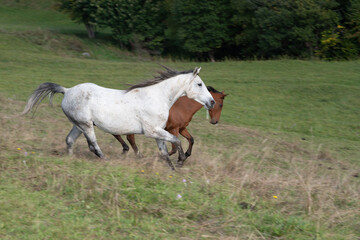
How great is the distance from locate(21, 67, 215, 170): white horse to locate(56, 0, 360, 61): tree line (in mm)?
22207

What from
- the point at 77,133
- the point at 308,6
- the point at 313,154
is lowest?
the point at 313,154

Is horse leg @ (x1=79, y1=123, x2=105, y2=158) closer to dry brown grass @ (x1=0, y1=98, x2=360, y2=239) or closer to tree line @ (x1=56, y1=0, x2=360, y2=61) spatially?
dry brown grass @ (x1=0, y1=98, x2=360, y2=239)

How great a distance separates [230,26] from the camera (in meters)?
33.3

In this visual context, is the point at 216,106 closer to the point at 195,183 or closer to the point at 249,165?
the point at 249,165

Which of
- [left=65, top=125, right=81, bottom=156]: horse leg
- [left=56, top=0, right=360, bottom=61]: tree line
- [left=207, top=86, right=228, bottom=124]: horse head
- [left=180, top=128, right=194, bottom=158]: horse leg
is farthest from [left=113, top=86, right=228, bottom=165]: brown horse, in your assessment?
[left=56, top=0, right=360, bottom=61]: tree line

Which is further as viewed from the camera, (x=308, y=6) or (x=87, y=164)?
(x=308, y=6)

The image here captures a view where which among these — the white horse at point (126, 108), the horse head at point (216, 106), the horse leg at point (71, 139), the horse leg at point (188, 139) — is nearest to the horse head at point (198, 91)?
the white horse at point (126, 108)

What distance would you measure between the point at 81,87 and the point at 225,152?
3467mm

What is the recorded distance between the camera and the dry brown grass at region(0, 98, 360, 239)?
597 cm

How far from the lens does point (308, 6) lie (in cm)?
2792

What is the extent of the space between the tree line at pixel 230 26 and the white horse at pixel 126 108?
22207 millimetres

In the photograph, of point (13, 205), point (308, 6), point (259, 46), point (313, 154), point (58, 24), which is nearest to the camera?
point (13, 205)

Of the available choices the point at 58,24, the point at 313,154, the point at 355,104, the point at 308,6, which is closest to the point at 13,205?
the point at 313,154

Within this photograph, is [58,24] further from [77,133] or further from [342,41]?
[77,133]
